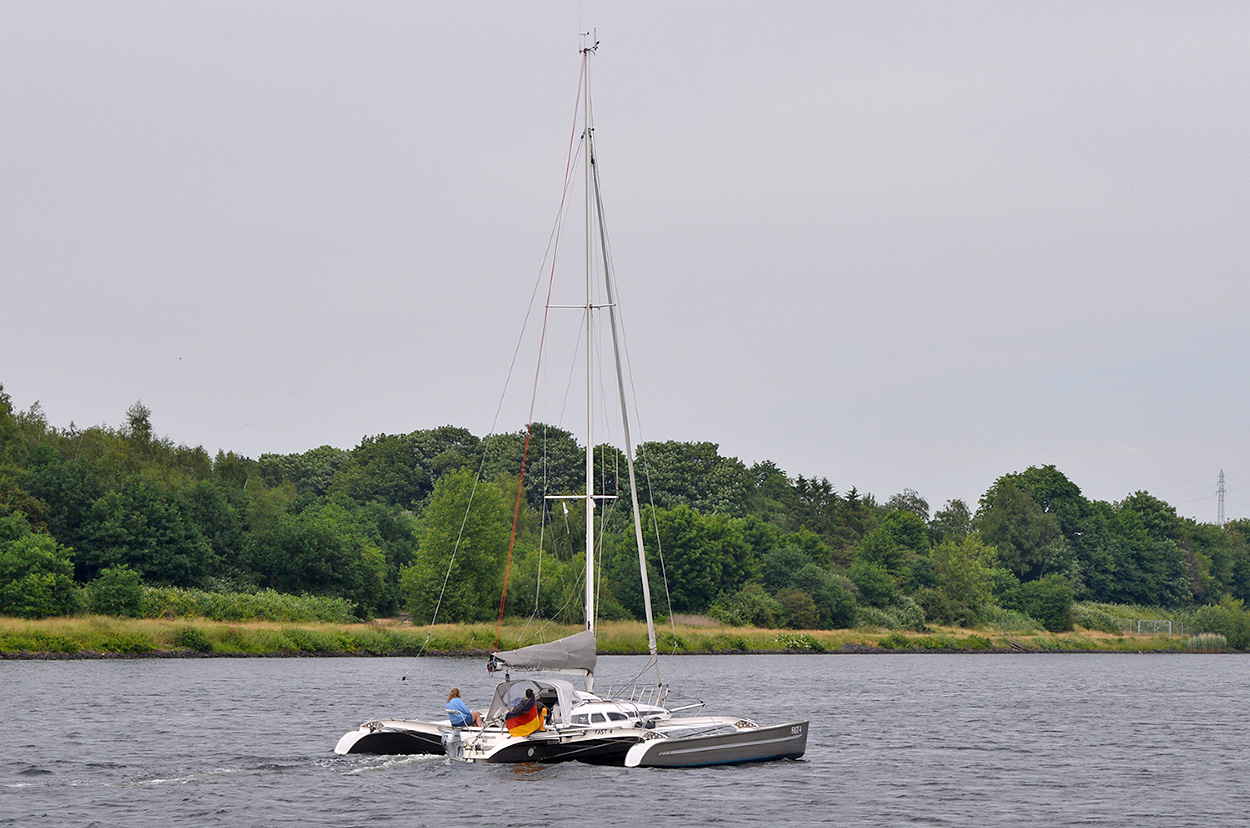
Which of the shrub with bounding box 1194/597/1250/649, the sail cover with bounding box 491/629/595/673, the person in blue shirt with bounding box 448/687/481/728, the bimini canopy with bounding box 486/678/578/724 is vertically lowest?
A: the person in blue shirt with bounding box 448/687/481/728

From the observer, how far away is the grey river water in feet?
Result: 111

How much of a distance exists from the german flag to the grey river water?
5.19 feet

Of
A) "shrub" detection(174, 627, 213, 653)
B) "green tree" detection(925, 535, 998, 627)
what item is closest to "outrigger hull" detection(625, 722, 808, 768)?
"shrub" detection(174, 627, 213, 653)

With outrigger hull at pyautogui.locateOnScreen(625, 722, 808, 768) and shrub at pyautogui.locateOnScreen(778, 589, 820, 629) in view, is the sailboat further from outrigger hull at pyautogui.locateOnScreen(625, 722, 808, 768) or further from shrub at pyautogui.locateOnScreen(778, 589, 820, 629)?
shrub at pyautogui.locateOnScreen(778, 589, 820, 629)

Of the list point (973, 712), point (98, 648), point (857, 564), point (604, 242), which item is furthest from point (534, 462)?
point (604, 242)

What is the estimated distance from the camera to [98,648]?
81500mm

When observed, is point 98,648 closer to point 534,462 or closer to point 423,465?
point 534,462

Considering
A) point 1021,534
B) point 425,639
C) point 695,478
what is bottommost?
point 425,639

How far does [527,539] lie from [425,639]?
157 ft

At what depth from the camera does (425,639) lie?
8244 centimetres

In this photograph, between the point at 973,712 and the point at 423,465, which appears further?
the point at 423,465

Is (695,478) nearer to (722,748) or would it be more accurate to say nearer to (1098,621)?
(1098,621)

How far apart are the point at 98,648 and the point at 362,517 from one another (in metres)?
56.0

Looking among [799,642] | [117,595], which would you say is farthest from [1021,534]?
[117,595]
